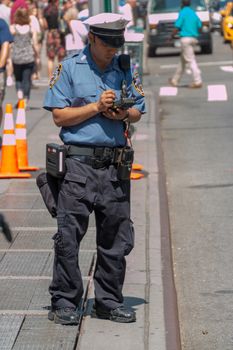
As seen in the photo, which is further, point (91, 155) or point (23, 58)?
point (23, 58)

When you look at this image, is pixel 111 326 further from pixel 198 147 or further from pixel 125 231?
pixel 198 147

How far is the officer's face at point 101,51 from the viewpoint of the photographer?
20.2 ft

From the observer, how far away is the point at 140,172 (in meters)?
12.4

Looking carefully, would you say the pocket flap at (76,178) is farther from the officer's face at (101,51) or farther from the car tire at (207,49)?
the car tire at (207,49)

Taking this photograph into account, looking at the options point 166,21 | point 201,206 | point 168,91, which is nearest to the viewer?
point 201,206

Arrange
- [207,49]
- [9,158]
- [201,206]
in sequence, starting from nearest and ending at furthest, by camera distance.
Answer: [201,206] < [9,158] < [207,49]

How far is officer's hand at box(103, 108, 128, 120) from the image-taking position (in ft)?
19.9

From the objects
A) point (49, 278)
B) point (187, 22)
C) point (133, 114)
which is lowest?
point (187, 22)

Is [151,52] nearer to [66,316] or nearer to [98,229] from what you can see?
[98,229]

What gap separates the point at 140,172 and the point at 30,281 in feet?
17.3

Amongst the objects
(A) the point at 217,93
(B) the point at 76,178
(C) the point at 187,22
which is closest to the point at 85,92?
(B) the point at 76,178

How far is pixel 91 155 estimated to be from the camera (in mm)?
6230

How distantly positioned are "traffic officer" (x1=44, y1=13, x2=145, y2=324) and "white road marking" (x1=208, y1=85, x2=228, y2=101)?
50.0ft

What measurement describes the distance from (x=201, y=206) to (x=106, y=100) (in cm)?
507
